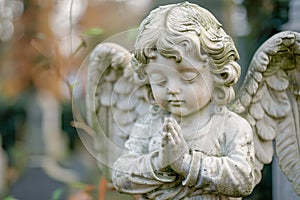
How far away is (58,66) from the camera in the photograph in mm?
3086

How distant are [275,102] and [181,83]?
1.26ft

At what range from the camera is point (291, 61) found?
2.08 m

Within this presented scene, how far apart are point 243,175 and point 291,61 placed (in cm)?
41

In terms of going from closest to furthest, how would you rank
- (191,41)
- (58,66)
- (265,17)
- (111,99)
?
(191,41)
(111,99)
(58,66)
(265,17)

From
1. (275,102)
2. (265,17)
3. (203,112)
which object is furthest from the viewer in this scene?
(265,17)

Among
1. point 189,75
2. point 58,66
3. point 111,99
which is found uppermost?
point 189,75

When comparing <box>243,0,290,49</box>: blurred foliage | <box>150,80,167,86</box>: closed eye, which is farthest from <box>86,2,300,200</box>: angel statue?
<box>243,0,290,49</box>: blurred foliage

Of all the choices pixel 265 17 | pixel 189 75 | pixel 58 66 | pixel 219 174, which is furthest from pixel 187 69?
pixel 265 17

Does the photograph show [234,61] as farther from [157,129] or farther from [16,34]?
[16,34]

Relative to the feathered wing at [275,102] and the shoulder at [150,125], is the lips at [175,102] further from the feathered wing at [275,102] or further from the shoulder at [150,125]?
the feathered wing at [275,102]

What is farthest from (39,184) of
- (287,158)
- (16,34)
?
(287,158)

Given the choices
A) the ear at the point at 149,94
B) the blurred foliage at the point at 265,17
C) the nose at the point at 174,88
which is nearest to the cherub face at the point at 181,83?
the nose at the point at 174,88

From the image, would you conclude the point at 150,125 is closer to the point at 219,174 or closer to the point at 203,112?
the point at 203,112

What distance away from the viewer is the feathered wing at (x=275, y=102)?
2023mm
